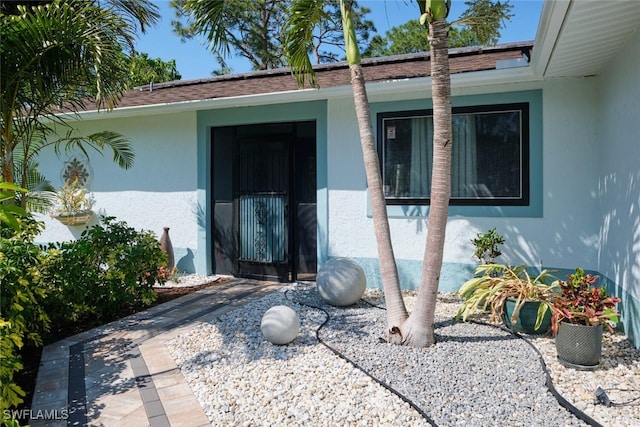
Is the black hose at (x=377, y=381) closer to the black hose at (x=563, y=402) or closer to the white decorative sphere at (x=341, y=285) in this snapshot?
the white decorative sphere at (x=341, y=285)

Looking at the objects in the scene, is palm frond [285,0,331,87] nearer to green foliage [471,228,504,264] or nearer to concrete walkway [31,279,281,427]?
→ green foliage [471,228,504,264]

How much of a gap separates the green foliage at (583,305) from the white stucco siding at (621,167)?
52 centimetres

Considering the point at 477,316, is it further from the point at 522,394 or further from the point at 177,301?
the point at 177,301

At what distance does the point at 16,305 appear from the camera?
3570 mm

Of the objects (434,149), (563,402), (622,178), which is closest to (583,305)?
(563,402)

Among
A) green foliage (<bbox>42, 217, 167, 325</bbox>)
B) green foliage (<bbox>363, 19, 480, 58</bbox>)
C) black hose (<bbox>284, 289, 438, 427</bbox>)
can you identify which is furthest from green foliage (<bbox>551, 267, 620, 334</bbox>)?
green foliage (<bbox>363, 19, 480, 58</bbox>)

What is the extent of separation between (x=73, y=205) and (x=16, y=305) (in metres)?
6.31

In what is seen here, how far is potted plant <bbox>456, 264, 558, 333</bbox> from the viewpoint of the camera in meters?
4.67

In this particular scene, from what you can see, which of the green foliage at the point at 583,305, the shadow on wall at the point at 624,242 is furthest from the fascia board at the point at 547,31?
the green foliage at the point at 583,305

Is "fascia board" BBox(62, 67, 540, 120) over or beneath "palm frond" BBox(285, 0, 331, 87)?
beneath

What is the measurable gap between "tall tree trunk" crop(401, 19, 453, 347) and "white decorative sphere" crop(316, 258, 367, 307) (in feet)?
4.70

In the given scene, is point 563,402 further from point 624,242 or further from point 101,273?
point 101,273

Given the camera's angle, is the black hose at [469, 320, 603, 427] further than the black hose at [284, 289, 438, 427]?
No

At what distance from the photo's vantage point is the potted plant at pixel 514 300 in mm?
4672
